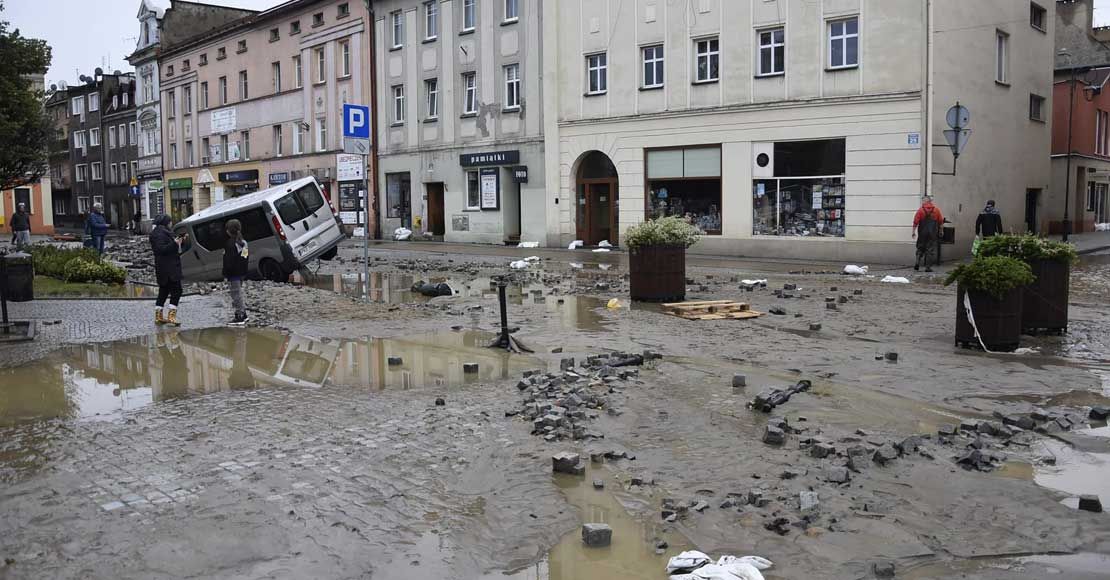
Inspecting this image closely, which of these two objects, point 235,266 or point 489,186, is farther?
point 489,186

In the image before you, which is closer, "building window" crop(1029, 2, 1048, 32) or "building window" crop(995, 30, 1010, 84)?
"building window" crop(995, 30, 1010, 84)

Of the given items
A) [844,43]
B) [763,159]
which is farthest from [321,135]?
[844,43]

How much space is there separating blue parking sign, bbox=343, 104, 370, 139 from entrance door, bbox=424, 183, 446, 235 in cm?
2329

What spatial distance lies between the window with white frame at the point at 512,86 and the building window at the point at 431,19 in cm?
460

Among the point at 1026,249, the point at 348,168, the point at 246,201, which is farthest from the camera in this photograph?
the point at 348,168

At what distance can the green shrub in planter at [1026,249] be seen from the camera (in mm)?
11164

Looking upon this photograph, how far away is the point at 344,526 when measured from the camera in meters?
5.08

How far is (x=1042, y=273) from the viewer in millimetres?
11281

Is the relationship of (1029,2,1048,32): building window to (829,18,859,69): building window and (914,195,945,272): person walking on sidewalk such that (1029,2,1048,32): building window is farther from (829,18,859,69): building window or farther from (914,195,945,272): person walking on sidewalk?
(914,195,945,272): person walking on sidewalk

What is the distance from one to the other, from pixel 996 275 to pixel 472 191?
2794 cm

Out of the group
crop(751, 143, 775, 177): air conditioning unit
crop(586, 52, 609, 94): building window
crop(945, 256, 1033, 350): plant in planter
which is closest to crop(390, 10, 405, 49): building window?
crop(586, 52, 609, 94): building window

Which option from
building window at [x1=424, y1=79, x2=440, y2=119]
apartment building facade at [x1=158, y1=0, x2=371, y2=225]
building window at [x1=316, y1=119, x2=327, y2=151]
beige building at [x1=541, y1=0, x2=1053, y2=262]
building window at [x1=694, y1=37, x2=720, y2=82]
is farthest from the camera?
building window at [x1=316, y1=119, x2=327, y2=151]

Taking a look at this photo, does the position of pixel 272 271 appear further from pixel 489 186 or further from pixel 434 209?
pixel 434 209

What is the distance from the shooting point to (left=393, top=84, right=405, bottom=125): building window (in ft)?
131
